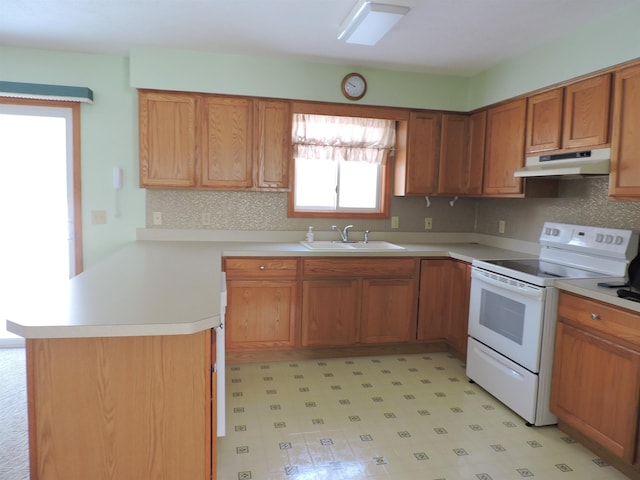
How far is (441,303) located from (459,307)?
160 mm

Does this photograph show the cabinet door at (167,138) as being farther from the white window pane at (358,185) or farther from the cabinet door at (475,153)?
the cabinet door at (475,153)

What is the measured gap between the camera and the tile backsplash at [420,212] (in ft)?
10.6

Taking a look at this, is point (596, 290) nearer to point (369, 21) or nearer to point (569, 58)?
point (569, 58)

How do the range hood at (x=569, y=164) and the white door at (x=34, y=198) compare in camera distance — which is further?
the white door at (x=34, y=198)

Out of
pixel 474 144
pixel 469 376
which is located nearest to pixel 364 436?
pixel 469 376

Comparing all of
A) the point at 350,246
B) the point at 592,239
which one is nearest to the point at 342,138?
the point at 350,246

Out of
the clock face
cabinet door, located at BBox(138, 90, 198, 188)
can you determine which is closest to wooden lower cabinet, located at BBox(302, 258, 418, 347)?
cabinet door, located at BBox(138, 90, 198, 188)

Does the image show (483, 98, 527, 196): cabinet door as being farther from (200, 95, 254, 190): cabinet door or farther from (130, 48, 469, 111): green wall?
(200, 95, 254, 190): cabinet door

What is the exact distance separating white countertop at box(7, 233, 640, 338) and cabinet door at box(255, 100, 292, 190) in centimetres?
75

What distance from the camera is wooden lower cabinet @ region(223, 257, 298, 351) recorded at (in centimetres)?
342

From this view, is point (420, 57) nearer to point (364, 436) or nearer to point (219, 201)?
point (219, 201)

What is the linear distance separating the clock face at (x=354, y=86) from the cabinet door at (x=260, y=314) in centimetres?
164

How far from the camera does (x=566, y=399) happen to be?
2551 mm

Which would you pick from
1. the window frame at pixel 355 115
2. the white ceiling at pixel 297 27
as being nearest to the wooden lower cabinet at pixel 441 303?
the window frame at pixel 355 115
